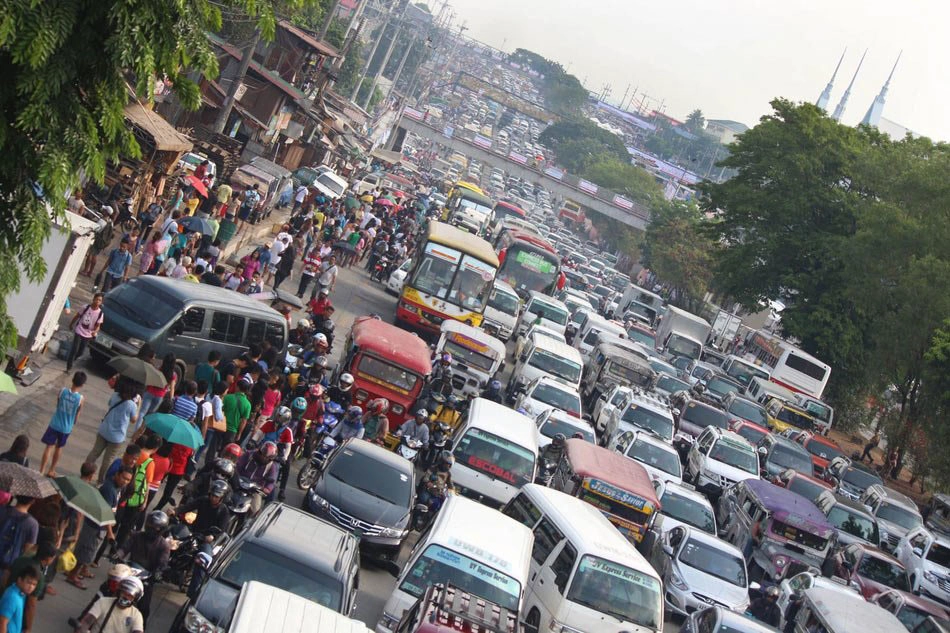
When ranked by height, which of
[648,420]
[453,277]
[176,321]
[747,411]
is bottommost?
[176,321]

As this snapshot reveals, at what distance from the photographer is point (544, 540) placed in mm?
15352

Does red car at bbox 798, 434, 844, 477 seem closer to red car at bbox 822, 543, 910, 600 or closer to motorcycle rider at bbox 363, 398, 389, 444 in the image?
red car at bbox 822, 543, 910, 600

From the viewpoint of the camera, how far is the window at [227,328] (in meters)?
18.8

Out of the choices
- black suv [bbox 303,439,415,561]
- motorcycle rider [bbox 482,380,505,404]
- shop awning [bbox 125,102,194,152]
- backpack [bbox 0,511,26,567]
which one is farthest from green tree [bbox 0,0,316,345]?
motorcycle rider [bbox 482,380,505,404]

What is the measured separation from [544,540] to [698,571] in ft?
15.2

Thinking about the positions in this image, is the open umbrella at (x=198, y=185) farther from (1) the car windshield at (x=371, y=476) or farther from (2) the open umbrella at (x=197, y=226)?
(1) the car windshield at (x=371, y=476)

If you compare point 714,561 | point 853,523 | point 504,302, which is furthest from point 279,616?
point 504,302

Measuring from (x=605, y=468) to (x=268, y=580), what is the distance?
10429 mm

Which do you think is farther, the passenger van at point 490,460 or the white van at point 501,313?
the white van at point 501,313

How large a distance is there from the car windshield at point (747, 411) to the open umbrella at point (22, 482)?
28.9 meters

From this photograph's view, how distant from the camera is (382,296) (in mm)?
36594

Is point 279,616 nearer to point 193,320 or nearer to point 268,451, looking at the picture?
point 268,451

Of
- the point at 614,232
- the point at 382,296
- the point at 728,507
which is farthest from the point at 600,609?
the point at 614,232

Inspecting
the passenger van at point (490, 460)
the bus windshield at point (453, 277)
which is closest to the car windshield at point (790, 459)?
the bus windshield at point (453, 277)
